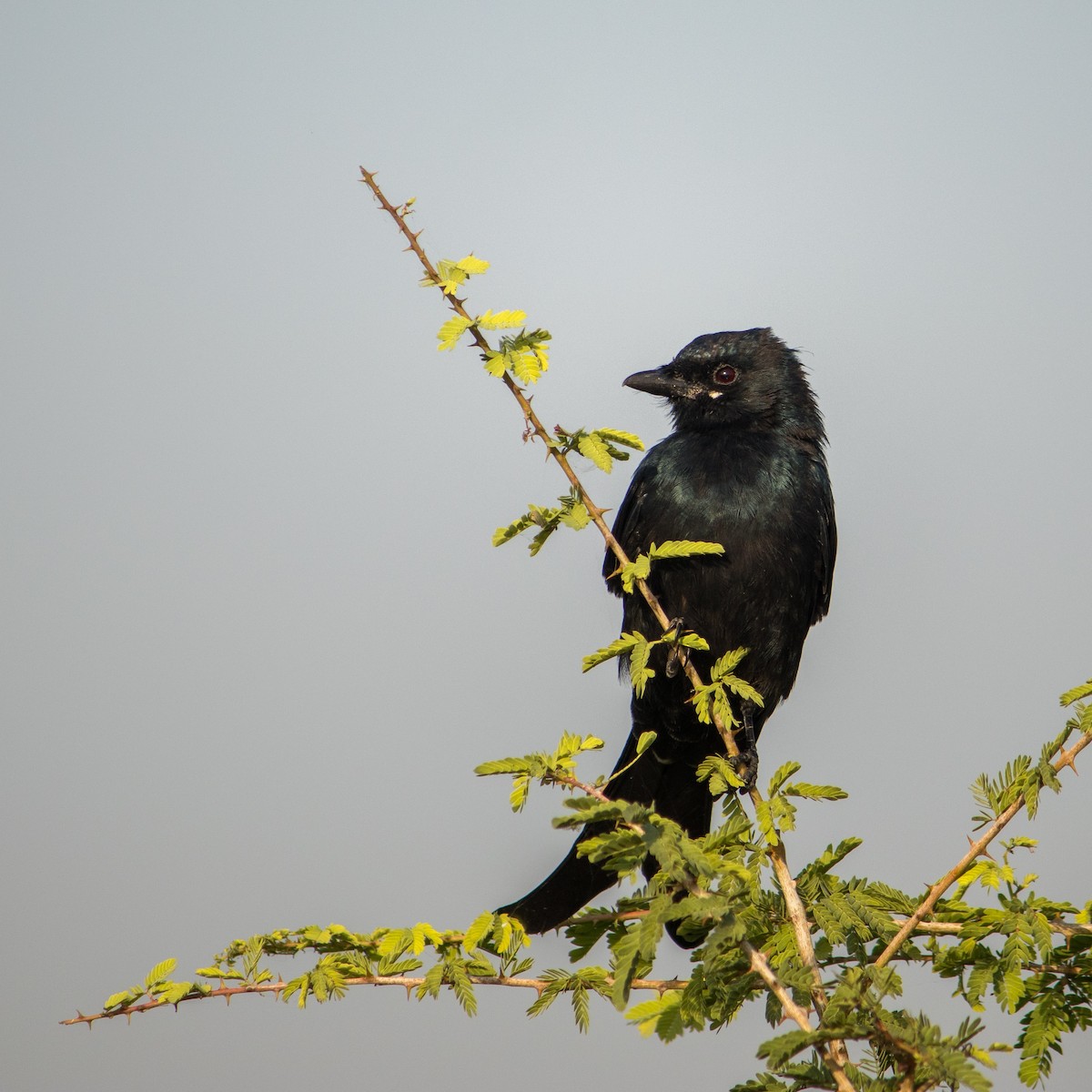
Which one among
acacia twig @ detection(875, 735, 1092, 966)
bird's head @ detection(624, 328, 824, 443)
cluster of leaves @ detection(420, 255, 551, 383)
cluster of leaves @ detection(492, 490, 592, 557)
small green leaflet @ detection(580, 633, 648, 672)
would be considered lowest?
acacia twig @ detection(875, 735, 1092, 966)

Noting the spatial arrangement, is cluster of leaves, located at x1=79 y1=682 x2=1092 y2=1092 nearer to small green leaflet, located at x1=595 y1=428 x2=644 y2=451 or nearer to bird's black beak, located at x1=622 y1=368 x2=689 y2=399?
small green leaflet, located at x1=595 y1=428 x2=644 y2=451

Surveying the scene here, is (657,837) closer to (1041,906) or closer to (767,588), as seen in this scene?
(1041,906)

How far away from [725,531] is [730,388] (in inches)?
30.7

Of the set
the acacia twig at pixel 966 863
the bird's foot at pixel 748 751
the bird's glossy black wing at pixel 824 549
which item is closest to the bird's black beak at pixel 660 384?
the bird's glossy black wing at pixel 824 549

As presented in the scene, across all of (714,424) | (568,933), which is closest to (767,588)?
(714,424)

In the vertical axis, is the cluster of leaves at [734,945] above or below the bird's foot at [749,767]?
below

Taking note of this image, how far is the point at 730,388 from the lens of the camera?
505cm

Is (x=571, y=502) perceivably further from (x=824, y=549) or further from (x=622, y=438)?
(x=824, y=549)

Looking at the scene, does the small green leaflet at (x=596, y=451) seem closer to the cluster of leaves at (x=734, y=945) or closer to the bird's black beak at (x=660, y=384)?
the cluster of leaves at (x=734, y=945)

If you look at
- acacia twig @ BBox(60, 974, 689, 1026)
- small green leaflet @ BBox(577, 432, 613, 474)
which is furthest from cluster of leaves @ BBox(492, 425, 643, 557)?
acacia twig @ BBox(60, 974, 689, 1026)

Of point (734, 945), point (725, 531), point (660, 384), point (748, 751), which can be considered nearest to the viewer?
point (734, 945)

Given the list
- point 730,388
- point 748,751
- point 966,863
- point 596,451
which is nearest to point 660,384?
point 730,388

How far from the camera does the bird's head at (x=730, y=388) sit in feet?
16.4

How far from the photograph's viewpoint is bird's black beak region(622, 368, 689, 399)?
5.05 m
